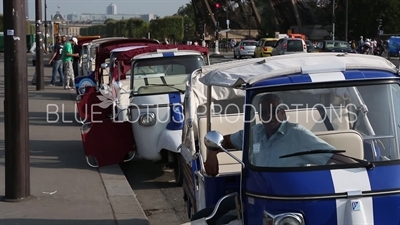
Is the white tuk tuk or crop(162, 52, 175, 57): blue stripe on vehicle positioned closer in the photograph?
the white tuk tuk

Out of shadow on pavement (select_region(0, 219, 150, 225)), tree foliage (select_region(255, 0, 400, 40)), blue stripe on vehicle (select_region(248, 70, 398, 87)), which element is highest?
tree foliage (select_region(255, 0, 400, 40))

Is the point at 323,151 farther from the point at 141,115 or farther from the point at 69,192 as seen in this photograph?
the point at 141,115

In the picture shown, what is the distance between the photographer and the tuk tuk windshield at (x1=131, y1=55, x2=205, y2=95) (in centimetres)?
1051

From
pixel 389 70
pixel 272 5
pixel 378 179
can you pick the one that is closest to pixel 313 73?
pixel 389 70

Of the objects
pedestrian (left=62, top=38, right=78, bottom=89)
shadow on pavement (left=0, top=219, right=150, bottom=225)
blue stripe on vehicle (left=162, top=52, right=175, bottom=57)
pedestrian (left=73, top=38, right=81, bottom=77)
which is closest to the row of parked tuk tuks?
shadow on pavement (left=0, top=219, right=150, bottom=225)

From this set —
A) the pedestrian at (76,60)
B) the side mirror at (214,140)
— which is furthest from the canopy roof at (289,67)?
the pedestrian at (76,60)

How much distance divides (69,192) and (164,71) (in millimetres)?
2835

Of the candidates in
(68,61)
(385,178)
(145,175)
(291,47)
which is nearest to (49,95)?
(68,61)

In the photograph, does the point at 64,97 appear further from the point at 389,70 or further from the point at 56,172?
the point at 389,70

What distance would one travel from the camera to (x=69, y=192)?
344 inches

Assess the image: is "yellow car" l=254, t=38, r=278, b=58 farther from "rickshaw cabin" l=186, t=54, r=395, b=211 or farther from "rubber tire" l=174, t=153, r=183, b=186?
"rickshaw cabin" l=186, t=54, r=395, b=211

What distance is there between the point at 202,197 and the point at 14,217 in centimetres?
273

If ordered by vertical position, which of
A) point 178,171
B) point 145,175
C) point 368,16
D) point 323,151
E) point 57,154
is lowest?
point 145,175

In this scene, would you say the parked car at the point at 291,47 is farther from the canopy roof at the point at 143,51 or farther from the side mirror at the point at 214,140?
the side mirror at the point at 214,140
